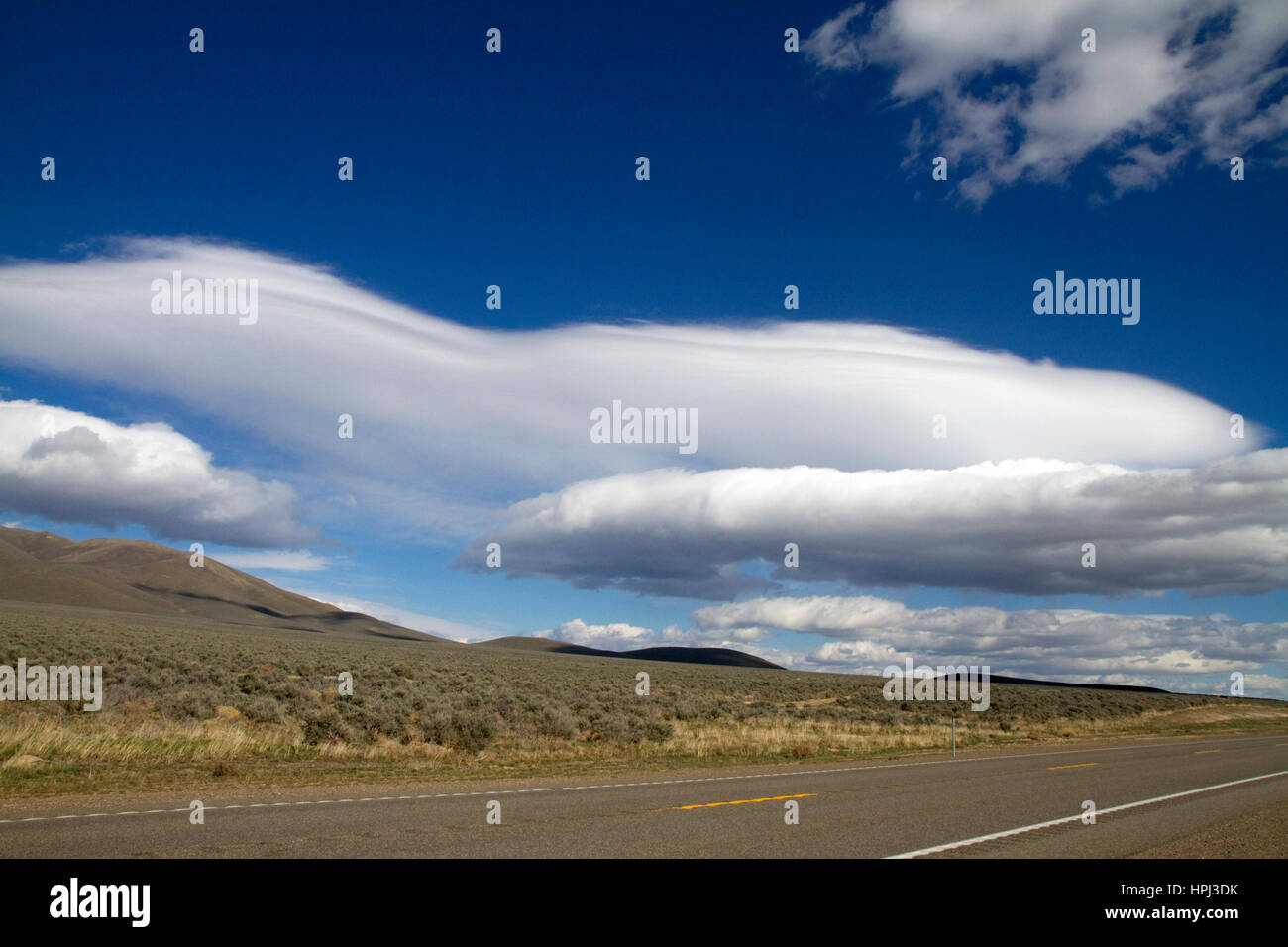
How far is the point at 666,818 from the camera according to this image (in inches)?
498

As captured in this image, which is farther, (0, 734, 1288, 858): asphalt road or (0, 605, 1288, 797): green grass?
(0, 605, 1288, 797): green grass

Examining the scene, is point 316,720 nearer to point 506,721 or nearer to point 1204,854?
point 506,721

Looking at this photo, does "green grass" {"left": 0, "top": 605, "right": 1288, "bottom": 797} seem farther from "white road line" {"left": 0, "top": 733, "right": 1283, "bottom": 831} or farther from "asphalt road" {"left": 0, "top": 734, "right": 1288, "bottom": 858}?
"asphalt road" {"left": 0, "top": 734, "right": 1288, "bottom": 858}

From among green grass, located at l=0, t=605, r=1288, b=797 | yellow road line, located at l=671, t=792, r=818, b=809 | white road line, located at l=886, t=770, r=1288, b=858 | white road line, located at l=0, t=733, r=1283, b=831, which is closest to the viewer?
white road line, located at l=886, t=770, r=1288, b=858

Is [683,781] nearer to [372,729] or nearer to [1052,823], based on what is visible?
[1052,823]

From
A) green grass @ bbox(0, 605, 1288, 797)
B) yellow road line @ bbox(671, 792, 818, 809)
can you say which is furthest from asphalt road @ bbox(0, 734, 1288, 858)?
green grass @ bbox(0, 605, 1288, 797)

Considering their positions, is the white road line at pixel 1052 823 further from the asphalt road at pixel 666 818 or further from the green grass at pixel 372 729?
the green grass at pixel 372 729

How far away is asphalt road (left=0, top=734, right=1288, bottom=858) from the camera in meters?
10.3

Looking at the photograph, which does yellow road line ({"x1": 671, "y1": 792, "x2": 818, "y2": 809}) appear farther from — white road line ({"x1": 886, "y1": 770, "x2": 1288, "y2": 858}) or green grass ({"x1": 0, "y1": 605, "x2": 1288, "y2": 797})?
green grass ({"x1": 0, "y1": 605, "x2": 1288, "y2": 797})

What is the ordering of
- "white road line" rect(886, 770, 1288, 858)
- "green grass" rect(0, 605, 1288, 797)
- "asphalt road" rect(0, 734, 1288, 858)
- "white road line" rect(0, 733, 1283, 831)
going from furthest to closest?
"green grass" rect(0, 605, 1288, 797) < "white road line" rect(0, 733, 1283, 831) < "white road line" rect(886, 770, 1288, 858) < "asphalt road" rect(0, 734, 1288, 858)

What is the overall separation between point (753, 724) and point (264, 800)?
23.7 meters

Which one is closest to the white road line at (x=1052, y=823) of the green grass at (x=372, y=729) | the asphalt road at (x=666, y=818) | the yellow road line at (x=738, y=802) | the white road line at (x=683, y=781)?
the asphalt road at (x=666, y=818)

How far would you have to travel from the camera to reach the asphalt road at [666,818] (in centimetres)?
1027

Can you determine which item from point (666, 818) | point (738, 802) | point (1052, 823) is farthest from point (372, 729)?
point (1052, 823)
